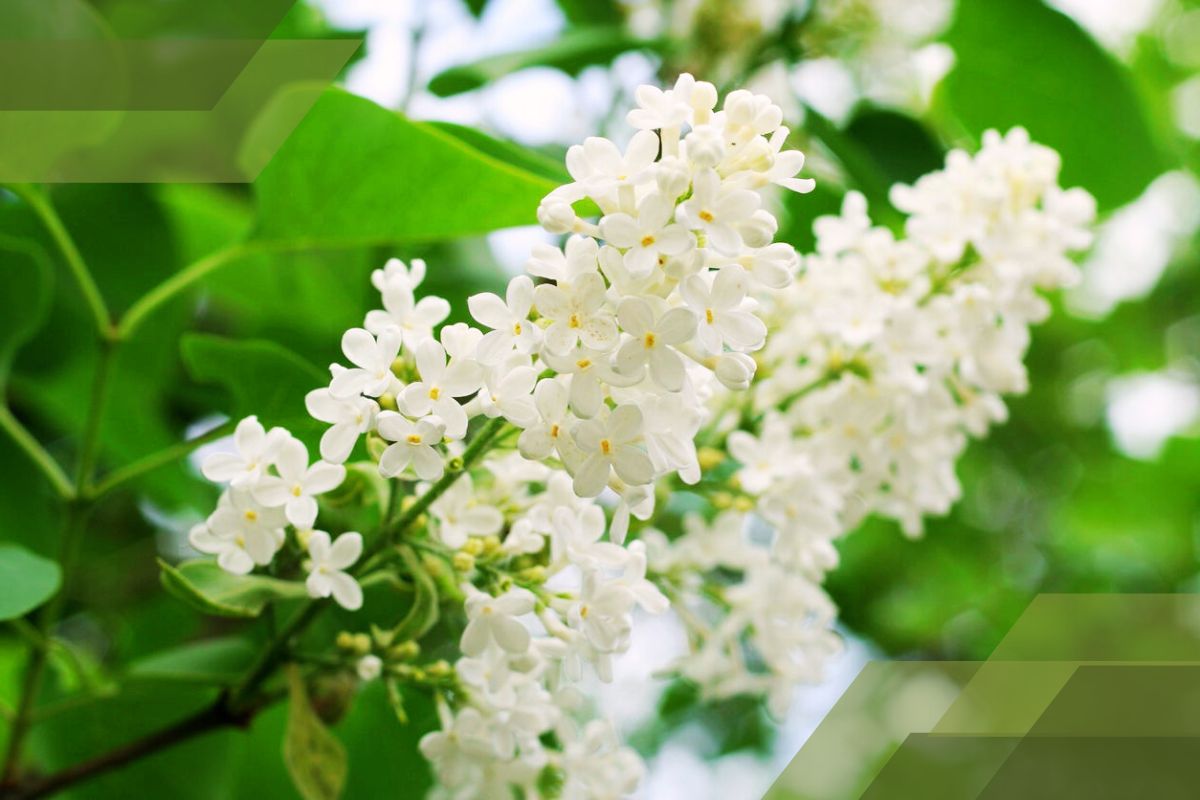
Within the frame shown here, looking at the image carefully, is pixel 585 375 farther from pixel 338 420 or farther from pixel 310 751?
pixel 310 751

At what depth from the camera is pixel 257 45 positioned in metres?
1.49

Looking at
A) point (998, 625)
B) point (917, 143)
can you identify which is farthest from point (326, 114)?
point (998, 625)

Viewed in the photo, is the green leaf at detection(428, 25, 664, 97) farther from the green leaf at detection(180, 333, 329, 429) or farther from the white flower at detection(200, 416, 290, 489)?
the white flower at detection(200, 416, 290, 489)

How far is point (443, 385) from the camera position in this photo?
25.8 inches

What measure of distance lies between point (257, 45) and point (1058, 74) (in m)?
1.00

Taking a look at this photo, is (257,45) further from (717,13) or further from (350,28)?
(717,13)

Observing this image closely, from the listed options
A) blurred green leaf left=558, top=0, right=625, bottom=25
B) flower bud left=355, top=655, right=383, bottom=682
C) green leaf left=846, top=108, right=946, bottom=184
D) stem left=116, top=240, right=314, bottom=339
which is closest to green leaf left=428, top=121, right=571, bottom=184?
stem left=116, top=240, right=314, bottom=339

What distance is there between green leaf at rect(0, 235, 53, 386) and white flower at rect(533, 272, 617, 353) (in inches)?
27.9

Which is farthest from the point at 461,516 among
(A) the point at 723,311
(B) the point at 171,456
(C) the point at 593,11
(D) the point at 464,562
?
(C) the point at 593,11

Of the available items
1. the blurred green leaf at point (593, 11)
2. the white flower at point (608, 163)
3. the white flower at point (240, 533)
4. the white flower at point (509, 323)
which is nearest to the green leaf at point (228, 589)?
the white flower at point (240, 533)

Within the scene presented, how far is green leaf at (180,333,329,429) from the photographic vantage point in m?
0.86

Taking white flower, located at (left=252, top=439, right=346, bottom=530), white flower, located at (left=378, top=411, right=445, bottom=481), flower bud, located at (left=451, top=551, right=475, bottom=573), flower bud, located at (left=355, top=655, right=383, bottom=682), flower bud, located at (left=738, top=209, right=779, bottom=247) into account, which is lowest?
flower bud, located at (left=355, top=655, right=383, bottom=682)

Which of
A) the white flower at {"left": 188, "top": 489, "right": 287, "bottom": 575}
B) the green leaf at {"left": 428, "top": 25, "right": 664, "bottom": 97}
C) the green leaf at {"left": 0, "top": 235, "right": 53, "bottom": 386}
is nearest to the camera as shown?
the white flower at {"left": 188, "top": 489, "right": 287, "bottom": 575}

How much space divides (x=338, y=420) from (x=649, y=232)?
22 centimetres
